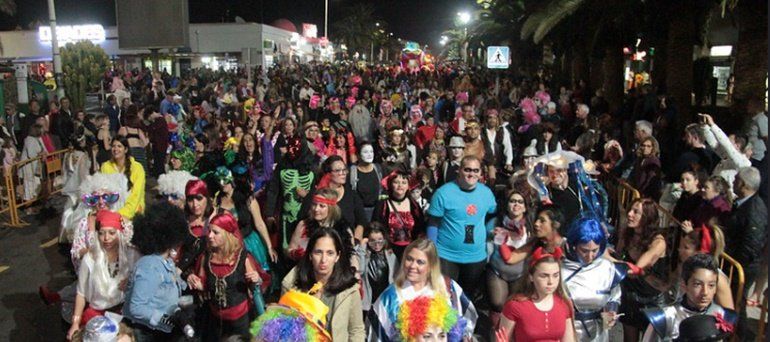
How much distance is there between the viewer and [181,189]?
260 inches

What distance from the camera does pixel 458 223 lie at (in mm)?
5750

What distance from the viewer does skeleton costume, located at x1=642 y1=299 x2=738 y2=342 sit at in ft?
13.3

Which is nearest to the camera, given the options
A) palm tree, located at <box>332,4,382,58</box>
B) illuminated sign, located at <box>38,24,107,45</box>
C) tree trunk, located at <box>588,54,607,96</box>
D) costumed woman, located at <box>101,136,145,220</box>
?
costumed woman, located at <box>101,136,145,220</box>

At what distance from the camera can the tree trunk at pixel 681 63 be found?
49.5ft

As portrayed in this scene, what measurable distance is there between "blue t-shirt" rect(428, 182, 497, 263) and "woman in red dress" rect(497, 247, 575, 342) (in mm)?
1640

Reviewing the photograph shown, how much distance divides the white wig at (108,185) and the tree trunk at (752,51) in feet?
38.2

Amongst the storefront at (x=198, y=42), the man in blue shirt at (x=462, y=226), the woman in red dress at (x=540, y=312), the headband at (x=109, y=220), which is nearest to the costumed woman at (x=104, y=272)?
the headband at (x=109, y=220)

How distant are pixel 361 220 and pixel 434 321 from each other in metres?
3.07

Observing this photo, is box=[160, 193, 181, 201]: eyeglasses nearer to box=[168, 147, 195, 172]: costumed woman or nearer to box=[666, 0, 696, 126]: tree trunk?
box=[168, 147, 195, 172]: costumed woman

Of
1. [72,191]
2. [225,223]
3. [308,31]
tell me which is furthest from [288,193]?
[308,31]

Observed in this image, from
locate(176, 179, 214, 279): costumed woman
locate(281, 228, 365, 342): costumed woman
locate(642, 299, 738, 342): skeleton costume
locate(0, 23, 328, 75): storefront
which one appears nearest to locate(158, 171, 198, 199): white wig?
locate(176, 179, 214, 279): costumed woman

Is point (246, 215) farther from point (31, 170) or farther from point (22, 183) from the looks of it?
point (22, 183)

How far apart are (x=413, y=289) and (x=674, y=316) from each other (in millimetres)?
1663

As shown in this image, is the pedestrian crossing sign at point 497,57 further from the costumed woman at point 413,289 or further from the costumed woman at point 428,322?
the costumed woman at point 428,322
